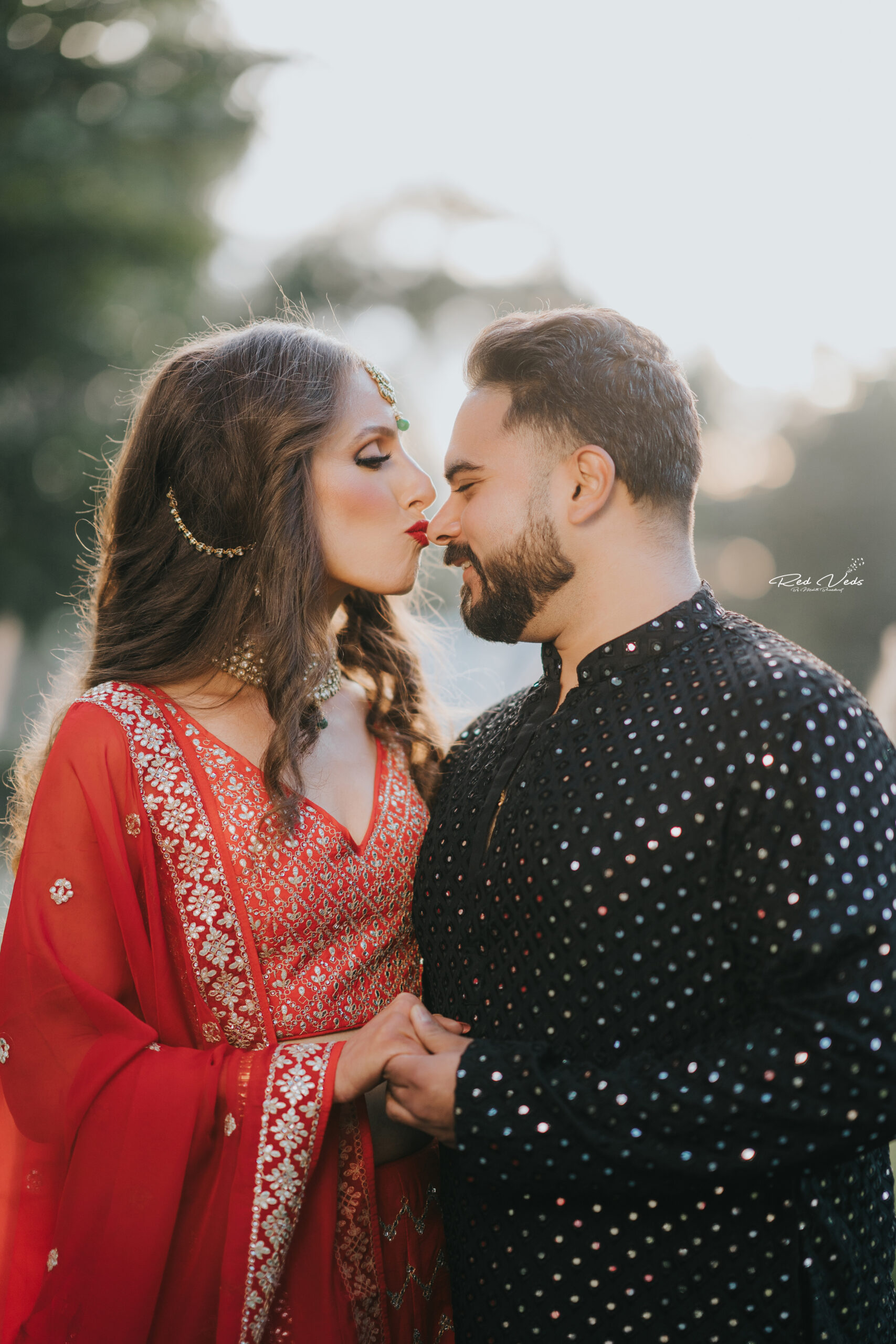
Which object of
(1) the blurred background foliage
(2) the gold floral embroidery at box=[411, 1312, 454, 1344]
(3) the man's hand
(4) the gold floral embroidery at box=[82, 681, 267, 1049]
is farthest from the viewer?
(1) the blurred background foliage

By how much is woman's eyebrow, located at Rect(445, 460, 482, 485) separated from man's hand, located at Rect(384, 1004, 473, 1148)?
0.95m

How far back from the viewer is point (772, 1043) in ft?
3.62

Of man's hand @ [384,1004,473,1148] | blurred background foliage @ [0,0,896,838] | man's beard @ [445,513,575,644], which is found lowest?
man's hand @ [384,1004,473,1148]

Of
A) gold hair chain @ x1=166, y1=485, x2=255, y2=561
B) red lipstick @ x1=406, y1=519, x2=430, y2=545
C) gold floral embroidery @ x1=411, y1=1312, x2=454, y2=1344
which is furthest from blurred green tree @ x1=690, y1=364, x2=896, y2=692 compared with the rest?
gold floral embroidery @ x1=411, y1=1312, x2=454, y2=1344

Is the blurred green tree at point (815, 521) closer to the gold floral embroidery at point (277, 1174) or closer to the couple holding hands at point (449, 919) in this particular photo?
the couple holding hands at point (449, 919)

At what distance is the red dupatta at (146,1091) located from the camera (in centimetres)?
133

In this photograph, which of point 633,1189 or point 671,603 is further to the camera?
point 671,603

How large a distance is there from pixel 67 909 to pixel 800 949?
108cm

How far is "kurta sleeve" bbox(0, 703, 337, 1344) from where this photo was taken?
133 cm

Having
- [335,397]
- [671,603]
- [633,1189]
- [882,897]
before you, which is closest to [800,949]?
[882,897]

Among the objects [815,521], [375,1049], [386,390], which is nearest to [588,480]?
[386,390]

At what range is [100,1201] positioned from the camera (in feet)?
4.40

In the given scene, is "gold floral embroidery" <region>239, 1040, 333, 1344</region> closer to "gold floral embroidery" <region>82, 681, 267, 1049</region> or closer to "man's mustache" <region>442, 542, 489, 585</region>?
"gold floral embroidery" <region>82, 681, 267, 1049</region>

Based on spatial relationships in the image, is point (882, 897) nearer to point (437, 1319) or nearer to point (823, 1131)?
point (823, 1131)
